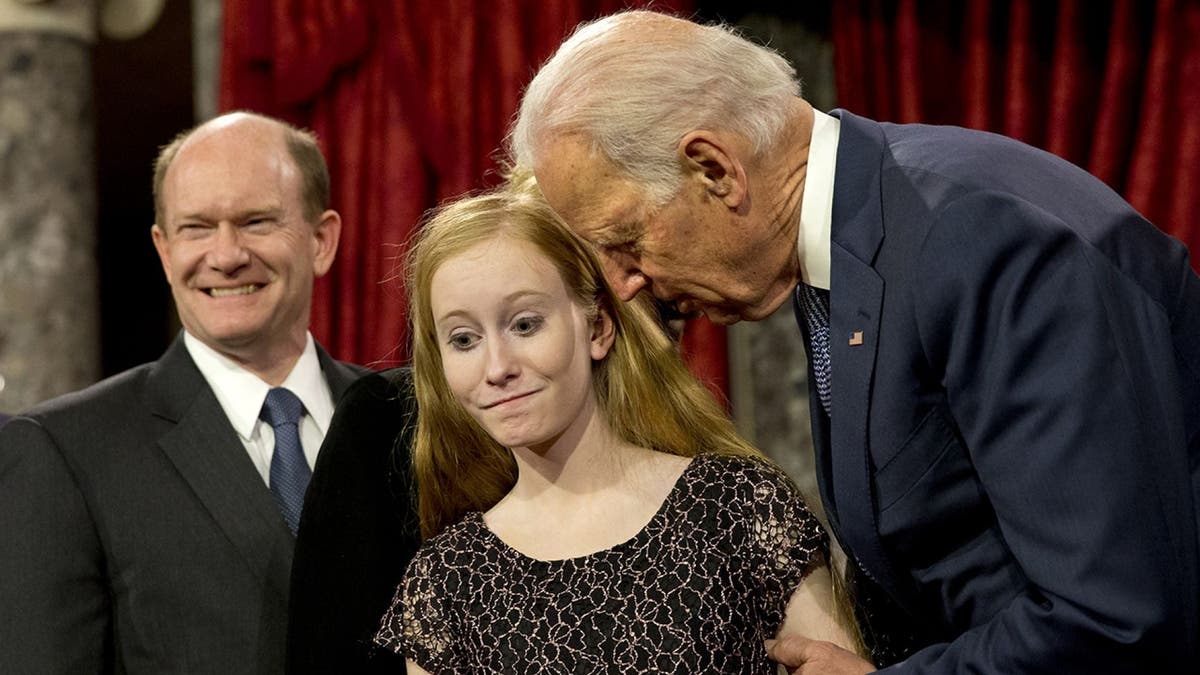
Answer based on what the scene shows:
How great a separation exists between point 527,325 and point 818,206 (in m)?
0.52

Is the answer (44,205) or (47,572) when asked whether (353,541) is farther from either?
(44,205)

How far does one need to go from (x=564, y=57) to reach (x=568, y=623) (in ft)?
2.66

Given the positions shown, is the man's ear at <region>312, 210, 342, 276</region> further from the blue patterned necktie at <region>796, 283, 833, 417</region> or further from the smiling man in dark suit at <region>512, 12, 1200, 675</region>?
the blue patterned necktie at <region>796, 283, 833, 417</region>

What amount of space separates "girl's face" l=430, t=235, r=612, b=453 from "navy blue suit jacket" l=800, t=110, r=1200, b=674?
0.50 m

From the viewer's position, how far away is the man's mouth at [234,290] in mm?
2766

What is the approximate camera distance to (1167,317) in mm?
1572

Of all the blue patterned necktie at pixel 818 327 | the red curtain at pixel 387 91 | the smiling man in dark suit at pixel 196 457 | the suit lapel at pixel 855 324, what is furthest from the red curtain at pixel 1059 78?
the suit lapel at pixel 855 324

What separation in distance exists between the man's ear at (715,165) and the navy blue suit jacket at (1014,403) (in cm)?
12

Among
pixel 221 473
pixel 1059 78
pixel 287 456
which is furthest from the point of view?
pixel 1059 78

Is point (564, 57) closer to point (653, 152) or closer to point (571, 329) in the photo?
point (653, 152)

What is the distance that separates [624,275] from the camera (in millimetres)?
1855

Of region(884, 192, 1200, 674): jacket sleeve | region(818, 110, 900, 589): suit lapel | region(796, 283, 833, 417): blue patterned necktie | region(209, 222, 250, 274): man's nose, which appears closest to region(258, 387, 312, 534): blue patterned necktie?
region(209, 222, 250, 274): man's nose

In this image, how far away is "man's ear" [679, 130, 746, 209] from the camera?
170 cm

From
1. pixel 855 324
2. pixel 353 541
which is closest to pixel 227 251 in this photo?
pixel 353 541
